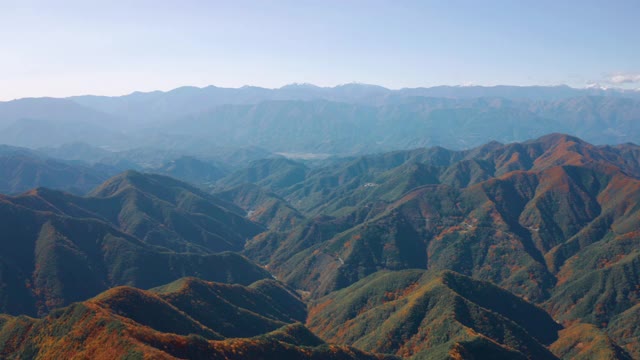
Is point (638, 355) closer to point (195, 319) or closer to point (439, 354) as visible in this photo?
point (439, 354)

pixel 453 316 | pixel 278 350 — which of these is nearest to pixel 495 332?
pixel 453 316

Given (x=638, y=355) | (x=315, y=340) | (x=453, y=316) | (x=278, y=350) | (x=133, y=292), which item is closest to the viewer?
(x=278, y=350)

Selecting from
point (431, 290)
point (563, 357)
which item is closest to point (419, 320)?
point (431, 290)

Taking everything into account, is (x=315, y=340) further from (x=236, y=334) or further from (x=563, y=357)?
(x=563, y=357)

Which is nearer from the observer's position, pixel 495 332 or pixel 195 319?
pixel 195 319

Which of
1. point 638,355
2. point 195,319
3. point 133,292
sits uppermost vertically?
point 133,292

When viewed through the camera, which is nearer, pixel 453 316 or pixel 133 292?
pixel 133 292

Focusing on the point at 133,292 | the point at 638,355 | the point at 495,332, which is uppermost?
the point at 133,292

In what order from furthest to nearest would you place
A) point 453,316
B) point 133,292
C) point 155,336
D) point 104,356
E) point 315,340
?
point 453,316
point 315,340
point 133,292
point 155,336
point 104,356

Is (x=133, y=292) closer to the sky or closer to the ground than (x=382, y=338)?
closer to the sky
